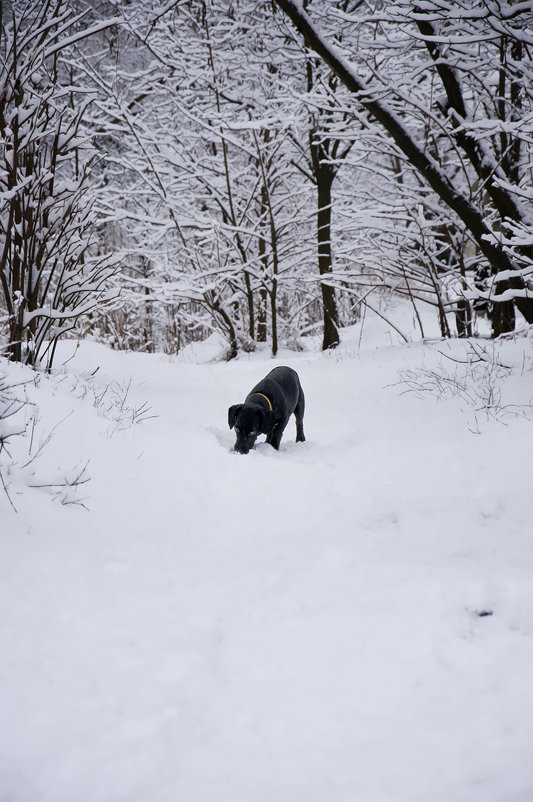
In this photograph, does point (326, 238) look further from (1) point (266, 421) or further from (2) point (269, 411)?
(1) point (266, 421)

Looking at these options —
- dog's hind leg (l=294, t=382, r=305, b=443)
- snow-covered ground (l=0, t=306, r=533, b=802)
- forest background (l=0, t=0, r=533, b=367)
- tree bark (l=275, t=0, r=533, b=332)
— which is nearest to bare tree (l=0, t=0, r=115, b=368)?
forest background (l=0, t=0, r=533, b=367)

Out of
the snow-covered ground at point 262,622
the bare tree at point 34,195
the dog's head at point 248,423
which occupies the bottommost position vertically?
the snow-covered ground at point 262,622

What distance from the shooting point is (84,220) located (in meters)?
4.79

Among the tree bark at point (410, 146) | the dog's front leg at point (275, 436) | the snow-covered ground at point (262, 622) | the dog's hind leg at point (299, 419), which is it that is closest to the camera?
the snow-covered ground at point (262, 622)

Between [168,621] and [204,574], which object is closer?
[168,621]

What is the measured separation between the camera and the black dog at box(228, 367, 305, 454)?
4.31 m

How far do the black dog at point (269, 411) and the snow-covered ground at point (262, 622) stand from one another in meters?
0.68

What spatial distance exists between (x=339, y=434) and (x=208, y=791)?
12.8 ft

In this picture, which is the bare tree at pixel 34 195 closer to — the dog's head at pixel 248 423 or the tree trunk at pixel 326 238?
the dog's head at pixel 248 423

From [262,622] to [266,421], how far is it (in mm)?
2634

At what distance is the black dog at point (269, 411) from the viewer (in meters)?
4.31

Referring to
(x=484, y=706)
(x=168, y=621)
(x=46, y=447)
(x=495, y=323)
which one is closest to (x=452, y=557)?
(x=484, y=706)

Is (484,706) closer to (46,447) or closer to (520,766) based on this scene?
(520,766)

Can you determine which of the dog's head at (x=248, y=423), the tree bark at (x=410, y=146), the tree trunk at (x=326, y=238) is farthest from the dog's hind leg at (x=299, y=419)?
the tree trunk at (x=326, y=238)
